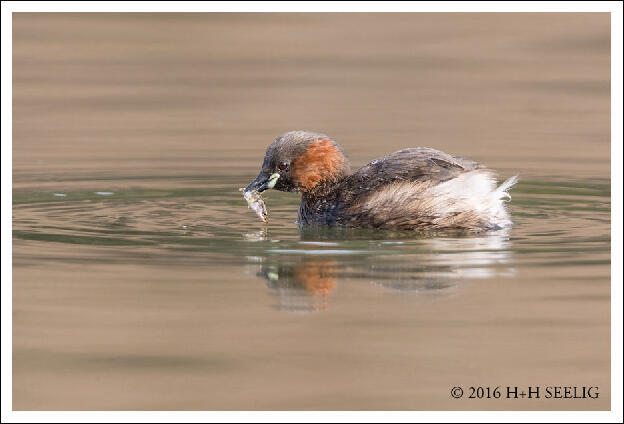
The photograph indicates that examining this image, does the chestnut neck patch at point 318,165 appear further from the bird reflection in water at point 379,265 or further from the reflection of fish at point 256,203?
the bird reflection in water at point 379,265

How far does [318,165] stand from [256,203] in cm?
53

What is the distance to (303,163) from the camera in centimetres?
968

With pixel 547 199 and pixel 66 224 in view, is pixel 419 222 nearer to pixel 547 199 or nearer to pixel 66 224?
pixel 547 199

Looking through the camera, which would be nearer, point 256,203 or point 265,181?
point 256,203

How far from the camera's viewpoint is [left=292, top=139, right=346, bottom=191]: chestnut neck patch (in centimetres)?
967

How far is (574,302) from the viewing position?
7.07m

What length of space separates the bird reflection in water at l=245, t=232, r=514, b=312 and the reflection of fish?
74 centimetres

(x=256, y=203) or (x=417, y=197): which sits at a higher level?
(x=417, y=197)

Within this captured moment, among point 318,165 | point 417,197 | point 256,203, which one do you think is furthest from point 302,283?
point 318,165

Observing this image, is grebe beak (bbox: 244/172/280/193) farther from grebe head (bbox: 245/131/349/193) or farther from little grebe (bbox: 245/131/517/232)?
little grebe (bbox: 245/131/517/232)

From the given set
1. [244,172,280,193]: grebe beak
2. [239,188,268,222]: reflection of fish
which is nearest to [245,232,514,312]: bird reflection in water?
[239,188,268,222]: reflection of fish

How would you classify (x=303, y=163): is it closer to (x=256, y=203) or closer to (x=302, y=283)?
(x=256, y=203)

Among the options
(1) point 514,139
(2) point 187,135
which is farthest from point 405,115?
(2) point 187,135

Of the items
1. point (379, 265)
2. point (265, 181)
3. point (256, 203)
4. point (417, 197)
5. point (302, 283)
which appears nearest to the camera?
point (302, 283)
